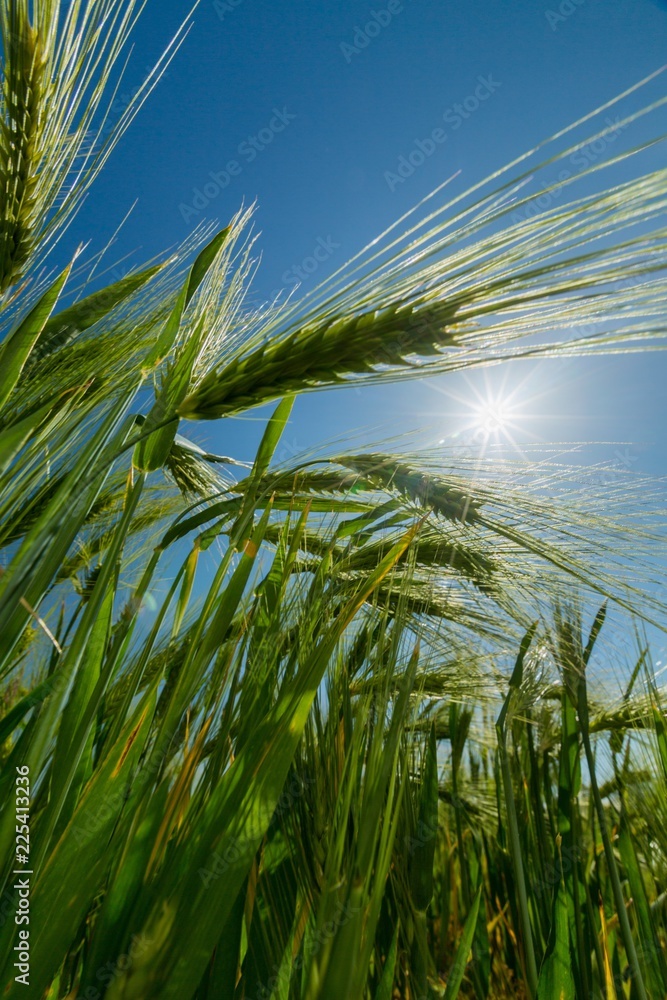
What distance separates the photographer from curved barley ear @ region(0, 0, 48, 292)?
0.91 meters

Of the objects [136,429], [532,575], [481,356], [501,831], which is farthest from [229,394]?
[501,831]

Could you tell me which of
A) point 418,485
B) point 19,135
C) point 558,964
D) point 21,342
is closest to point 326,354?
point 418,485

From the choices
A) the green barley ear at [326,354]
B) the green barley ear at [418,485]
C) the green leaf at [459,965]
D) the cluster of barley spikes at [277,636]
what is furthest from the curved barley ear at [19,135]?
the green leaf at [459,965]

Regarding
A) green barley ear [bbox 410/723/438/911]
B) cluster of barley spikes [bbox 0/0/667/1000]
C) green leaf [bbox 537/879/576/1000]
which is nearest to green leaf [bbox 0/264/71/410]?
cluster of barley spikes [bbox 0/0/667/1000]

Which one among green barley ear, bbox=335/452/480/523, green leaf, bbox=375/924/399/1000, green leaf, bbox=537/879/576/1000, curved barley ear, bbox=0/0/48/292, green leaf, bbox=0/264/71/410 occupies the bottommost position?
green leaf, bbox=375/924/399/1000

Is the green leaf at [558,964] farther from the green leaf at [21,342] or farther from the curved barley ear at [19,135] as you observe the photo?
the curved barley ear at [19,135]

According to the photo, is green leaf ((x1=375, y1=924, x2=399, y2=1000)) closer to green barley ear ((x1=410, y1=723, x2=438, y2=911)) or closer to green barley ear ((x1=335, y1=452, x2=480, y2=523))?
green barley ear ((x1=410, y1=723, x2=438, y2=911))

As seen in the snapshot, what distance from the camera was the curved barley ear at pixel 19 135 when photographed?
91 cm

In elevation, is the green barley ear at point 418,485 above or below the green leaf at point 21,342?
above

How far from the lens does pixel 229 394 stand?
955 millimetres

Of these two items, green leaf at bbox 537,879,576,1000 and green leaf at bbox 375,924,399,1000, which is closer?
green leaf at bbox 375,924,399,1000

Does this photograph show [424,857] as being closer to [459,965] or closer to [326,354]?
[459,965]

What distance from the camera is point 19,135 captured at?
97 cm

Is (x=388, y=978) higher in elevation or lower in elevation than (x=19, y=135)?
lower
